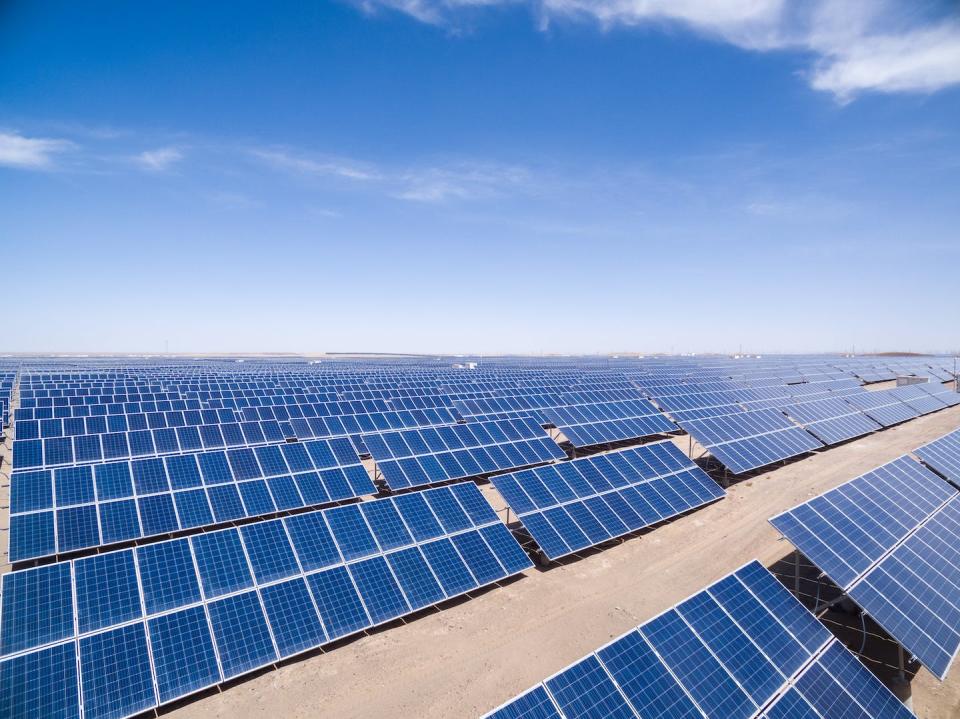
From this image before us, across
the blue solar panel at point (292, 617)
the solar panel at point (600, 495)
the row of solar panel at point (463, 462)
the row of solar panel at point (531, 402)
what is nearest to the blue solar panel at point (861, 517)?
the solar panel at point (600, 495)

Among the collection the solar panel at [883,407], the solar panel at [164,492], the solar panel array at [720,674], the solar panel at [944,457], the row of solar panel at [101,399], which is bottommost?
the row of solar panel at [101,399]

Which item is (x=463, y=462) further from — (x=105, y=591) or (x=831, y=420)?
(x=831, y=420)

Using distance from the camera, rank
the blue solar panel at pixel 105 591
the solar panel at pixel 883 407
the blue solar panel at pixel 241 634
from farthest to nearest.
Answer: the solar panel at pixel 883 407, the blue solar panel at pixel 241 634, the blue solar panel at pixel 105 591

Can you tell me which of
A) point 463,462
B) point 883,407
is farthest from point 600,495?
point 883,407

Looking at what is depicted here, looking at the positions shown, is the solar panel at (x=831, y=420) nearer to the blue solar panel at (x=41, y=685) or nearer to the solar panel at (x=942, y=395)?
the solar panel at (x=942, y=395)

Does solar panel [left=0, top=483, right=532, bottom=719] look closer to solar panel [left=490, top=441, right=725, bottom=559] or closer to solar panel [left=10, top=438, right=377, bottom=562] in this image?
solar panel [left=490, top=441, right=725, bottom=559]

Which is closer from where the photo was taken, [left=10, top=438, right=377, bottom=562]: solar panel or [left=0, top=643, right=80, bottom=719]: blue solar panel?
[left=0, top=643, right=80, bottom=719]: blue solar panel

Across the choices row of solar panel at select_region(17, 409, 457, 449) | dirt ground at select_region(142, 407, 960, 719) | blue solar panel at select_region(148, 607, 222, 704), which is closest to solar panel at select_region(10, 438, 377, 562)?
blue solar panel at select_region(148, 607, 222, 704)
